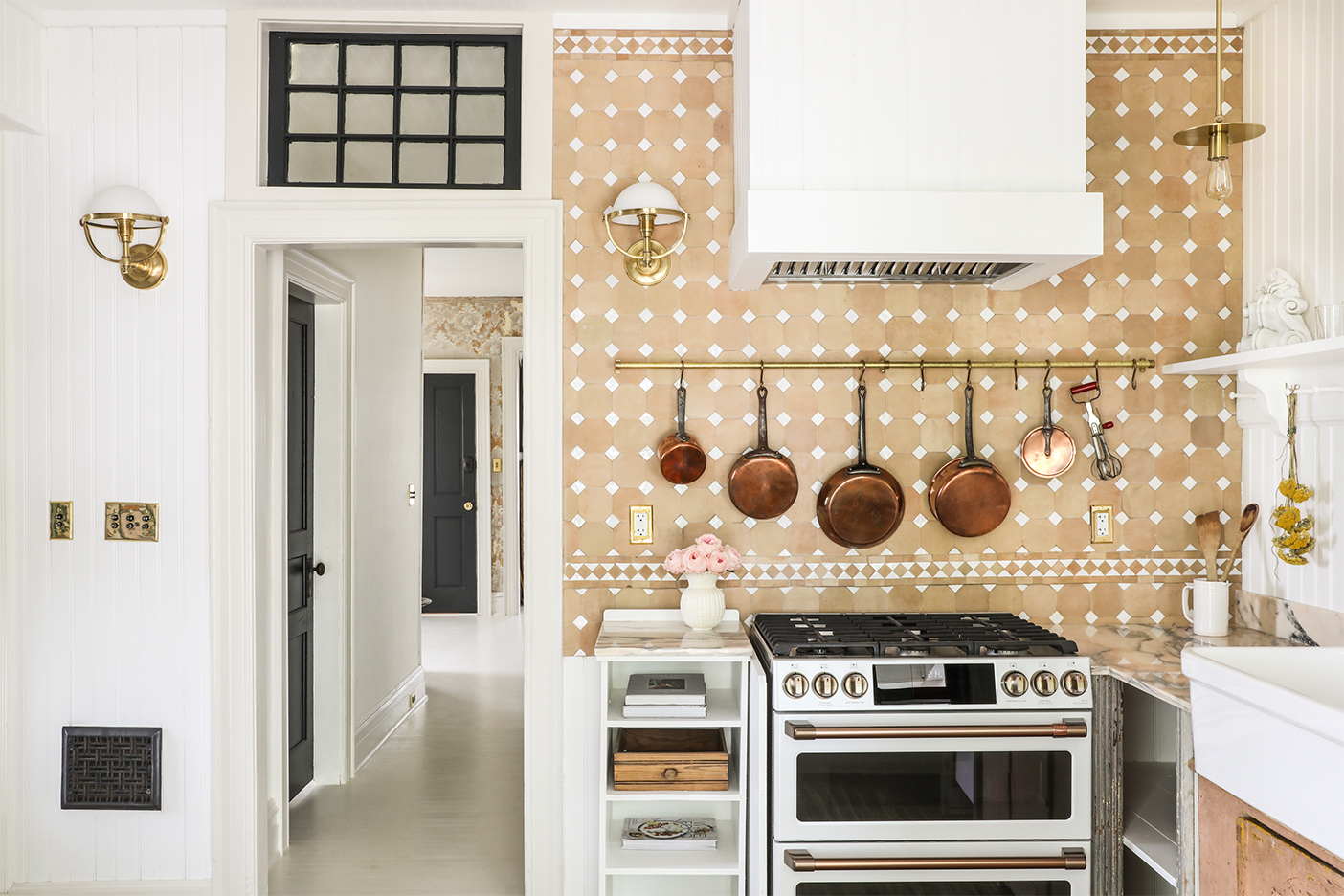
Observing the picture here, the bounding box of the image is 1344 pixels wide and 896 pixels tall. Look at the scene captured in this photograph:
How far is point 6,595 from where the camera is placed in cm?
269

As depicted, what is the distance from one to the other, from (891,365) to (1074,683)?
1.06m

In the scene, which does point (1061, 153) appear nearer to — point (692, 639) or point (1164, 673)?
point (1164, 673)

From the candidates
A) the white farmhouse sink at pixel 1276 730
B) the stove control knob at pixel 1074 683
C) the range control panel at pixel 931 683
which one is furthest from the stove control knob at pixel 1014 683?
the white farmhouse sink at pixel 1276 730

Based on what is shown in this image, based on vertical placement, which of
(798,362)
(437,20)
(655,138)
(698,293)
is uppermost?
(437,20)

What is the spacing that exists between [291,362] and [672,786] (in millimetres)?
2252

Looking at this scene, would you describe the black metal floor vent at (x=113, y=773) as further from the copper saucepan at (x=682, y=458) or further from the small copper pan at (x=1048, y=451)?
the small copper pan at (x=1048, y=451)

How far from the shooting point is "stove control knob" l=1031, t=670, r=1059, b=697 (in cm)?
230

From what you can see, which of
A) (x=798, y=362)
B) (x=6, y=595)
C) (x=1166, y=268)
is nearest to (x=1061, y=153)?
(x=1166, y=268)

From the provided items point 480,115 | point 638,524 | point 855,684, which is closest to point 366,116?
point 480,115

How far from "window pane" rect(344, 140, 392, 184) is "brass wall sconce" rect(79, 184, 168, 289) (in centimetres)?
58

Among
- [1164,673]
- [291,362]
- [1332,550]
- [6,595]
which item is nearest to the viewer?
[1164,673]

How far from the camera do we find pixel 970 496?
2.74 metres

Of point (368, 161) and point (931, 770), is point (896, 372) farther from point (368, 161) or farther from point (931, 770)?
point (368, 161)

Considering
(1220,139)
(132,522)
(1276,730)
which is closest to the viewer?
(1276,730)
